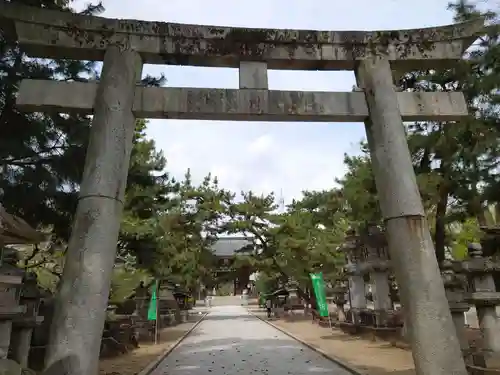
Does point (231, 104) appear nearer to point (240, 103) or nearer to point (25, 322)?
point (240, 103)

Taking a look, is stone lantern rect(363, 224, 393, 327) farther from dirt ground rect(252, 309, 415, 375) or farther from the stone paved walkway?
the stone paved walkway

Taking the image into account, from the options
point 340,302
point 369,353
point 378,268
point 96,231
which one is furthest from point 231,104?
point 340,302

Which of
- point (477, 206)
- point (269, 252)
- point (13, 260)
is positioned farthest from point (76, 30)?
point (269, 252)

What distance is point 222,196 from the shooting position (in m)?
29.3

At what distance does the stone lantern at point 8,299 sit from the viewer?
5.23 m

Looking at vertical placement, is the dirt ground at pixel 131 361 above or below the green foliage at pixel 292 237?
below

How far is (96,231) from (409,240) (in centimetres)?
390

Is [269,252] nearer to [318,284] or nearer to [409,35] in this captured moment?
[318,284]

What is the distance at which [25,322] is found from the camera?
20.1 feet

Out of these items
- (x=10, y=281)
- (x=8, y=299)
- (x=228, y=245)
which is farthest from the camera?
(x=228, y=245)

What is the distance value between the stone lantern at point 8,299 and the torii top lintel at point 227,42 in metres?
3.16

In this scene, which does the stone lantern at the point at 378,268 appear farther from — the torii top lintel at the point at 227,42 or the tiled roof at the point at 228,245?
the tiled roof at the point at 228,245

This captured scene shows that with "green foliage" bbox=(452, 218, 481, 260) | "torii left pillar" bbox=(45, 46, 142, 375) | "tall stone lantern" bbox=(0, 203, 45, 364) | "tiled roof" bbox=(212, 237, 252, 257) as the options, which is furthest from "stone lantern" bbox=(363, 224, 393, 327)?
"tiled roof" bbox=(212, 237, 252, 257)

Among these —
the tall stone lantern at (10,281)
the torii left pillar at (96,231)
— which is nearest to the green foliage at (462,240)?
the torii left pillar at (96,231)
